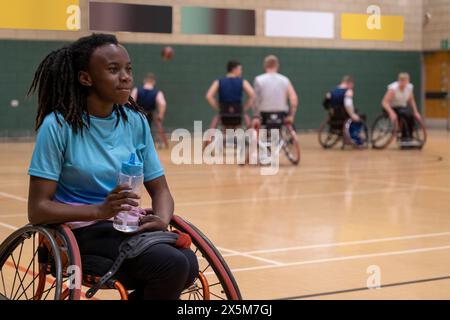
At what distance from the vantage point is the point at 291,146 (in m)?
12.9

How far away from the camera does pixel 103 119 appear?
11.1 ft

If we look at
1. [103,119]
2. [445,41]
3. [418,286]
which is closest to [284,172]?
[418,286]

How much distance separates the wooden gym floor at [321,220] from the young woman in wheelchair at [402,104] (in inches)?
73.1

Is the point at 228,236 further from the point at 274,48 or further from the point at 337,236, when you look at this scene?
the point at 274,48

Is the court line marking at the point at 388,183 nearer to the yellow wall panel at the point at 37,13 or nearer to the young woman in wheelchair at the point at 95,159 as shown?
the yellow wall panel at the point at 37,13

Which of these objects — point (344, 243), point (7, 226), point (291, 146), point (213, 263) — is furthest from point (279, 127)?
point (213, 263)

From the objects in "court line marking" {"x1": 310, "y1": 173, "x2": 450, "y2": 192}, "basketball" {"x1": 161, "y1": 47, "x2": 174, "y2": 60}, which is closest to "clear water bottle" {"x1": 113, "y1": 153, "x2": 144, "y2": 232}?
"court line marking" {"x1": 310, "y1": 173, "x2": 450, "y2": 192}

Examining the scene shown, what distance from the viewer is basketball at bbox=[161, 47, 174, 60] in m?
18.3

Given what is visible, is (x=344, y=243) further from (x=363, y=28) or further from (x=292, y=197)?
(x=363, y=28)

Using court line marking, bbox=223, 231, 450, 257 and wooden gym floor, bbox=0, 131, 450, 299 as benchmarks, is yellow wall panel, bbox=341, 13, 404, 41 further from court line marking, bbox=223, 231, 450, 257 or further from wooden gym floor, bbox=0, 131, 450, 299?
court line marking, bbox=223, 231, 450, 257

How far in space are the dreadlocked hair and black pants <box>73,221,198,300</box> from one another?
0.40m

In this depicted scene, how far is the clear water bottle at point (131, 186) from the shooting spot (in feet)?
10.2

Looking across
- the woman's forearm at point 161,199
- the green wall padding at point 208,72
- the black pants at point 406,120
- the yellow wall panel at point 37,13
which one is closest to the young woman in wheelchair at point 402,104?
the black pants at point 406,120
